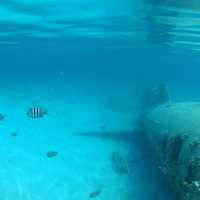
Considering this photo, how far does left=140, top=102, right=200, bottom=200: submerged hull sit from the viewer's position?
9.47 meters

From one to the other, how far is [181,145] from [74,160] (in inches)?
392

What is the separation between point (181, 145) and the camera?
11.2 metres

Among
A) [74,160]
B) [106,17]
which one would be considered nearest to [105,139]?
[74,160]

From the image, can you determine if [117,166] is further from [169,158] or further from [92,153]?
[169,158]

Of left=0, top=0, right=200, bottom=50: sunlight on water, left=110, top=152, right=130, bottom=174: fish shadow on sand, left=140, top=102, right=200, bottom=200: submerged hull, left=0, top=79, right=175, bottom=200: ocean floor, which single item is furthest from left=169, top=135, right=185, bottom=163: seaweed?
left=0, top=0, right=200, bottom=50: sunlight on water

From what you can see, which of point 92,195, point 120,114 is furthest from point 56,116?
point 92,195

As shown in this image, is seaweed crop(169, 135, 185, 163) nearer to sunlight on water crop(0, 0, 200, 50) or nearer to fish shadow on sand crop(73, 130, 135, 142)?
sunlight on water crop(0, 0, 200, 50)

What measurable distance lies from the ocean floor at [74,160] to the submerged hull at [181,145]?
7.49 feet

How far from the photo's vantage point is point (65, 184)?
16.7 m

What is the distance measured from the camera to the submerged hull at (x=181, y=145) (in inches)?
373

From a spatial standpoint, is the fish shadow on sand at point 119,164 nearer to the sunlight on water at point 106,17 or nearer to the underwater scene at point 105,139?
the underwater scene at point 105,139

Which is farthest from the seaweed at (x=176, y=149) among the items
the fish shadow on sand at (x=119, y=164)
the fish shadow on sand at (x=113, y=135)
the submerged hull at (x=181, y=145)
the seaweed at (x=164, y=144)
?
the fish shadow on sand at (x=113, y=135)

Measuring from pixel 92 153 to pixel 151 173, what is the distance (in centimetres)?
525

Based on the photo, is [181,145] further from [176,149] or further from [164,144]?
[164,144]
